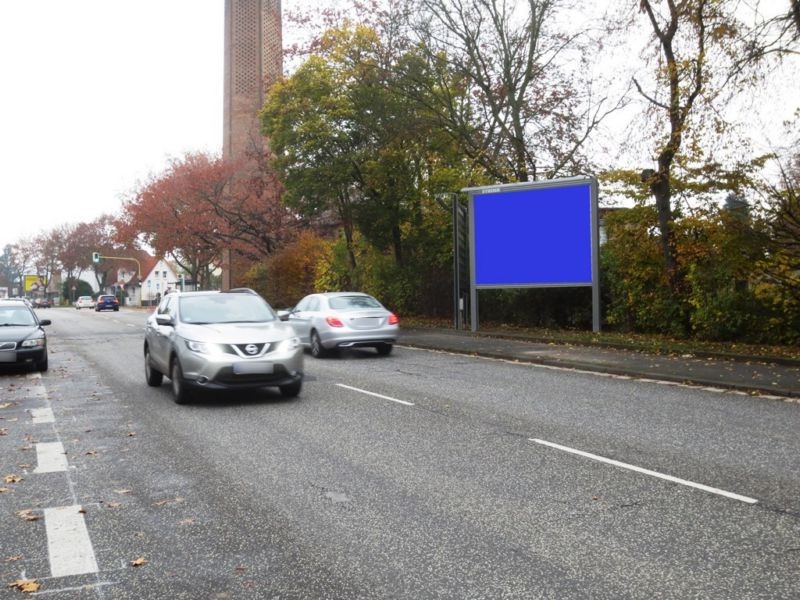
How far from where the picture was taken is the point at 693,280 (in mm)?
16719

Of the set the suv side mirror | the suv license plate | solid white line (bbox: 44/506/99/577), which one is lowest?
solid white line (bbox: 44/506/99/577)

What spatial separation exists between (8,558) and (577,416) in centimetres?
633

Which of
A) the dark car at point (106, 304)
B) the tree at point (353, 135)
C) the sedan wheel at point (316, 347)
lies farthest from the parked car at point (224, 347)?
the dark car at point (106, 304)

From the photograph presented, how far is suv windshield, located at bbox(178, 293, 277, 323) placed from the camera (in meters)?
11.1

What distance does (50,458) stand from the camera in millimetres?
7047

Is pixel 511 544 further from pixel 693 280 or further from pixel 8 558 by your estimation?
pixel 693 280

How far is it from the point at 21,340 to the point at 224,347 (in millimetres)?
6585

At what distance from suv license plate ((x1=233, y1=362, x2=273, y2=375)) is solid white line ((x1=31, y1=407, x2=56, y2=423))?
2.27m

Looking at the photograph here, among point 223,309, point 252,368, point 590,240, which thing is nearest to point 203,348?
point 252,368

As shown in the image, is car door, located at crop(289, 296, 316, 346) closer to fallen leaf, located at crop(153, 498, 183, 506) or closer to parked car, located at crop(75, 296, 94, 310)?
fallen leaf, located at crop(153, 498, 183, 506)

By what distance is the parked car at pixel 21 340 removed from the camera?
1431cm

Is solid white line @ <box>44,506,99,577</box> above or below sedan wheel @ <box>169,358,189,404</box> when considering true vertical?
below

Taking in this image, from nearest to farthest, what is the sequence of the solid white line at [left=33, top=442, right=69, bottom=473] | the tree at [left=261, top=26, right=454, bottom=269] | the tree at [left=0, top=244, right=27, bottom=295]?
the solid white line at [left=33, top=442, right=69, bottom=473], the tree at [left=261, top=26, right=454, bottom=269], the tree at [left=0, top=244, right=27, bottom=295]

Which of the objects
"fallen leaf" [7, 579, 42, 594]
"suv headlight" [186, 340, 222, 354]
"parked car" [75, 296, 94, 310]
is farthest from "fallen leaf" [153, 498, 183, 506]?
"parked car" [75, 296, 94, 310]
